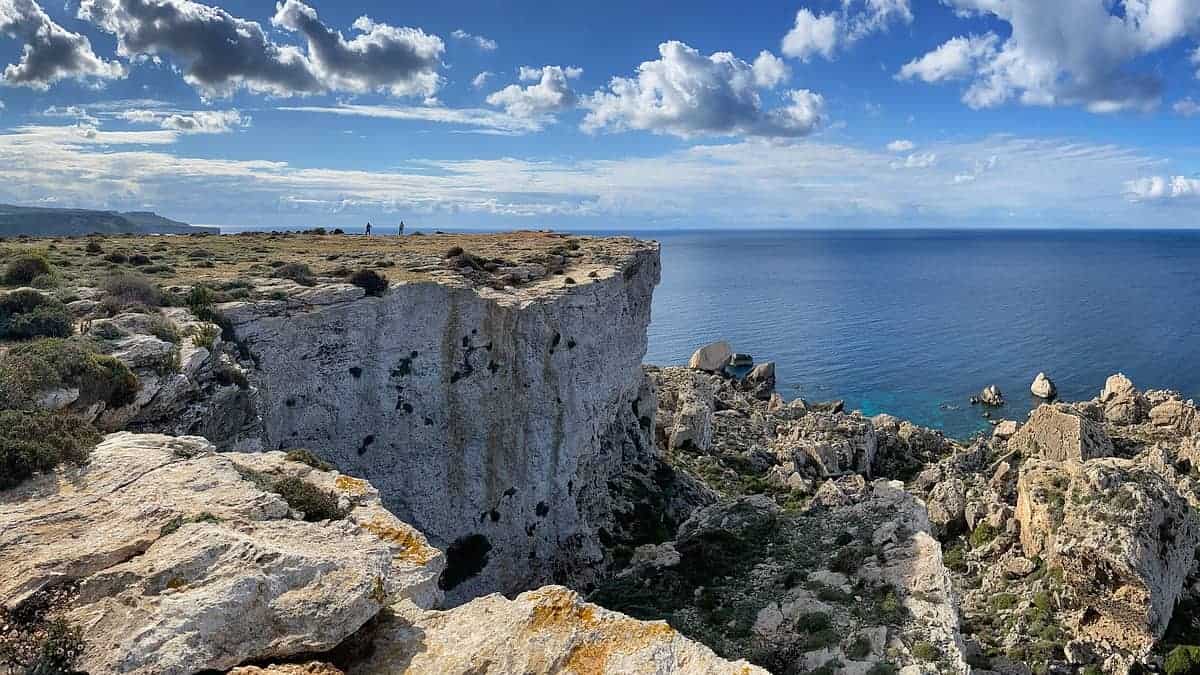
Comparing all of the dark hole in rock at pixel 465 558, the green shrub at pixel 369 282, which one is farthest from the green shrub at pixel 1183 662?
the green shrub at pixel 369 282

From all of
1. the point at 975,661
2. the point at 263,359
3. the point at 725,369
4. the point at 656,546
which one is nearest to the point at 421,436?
the point at 263,359

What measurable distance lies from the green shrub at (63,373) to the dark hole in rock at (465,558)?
15.0m

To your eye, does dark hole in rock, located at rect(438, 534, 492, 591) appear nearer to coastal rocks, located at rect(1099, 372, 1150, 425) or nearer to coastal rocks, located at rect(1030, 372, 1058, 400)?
coastal rocks, located at rect(1099, 372, 1150, 425)

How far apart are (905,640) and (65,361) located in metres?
23.1

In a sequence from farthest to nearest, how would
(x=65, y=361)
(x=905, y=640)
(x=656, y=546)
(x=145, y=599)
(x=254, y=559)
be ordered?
(x=656, y=546) < (x=905, y=640) < (x=65, y=361) < (x=254, y=559) < (x=145, y=599)

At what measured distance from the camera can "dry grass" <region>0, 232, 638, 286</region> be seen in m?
29.8

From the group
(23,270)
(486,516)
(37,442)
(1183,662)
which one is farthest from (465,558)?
(1183,662)

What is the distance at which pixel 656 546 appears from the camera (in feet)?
105

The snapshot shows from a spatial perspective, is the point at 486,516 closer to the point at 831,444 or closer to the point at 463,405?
the point at 463,405

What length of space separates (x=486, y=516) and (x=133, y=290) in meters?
15.6

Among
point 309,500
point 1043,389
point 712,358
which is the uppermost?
point 309,500

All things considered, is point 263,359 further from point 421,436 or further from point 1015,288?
point 1015,288

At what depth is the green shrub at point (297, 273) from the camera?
95.0ft

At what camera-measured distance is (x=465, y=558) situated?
29484 mm
